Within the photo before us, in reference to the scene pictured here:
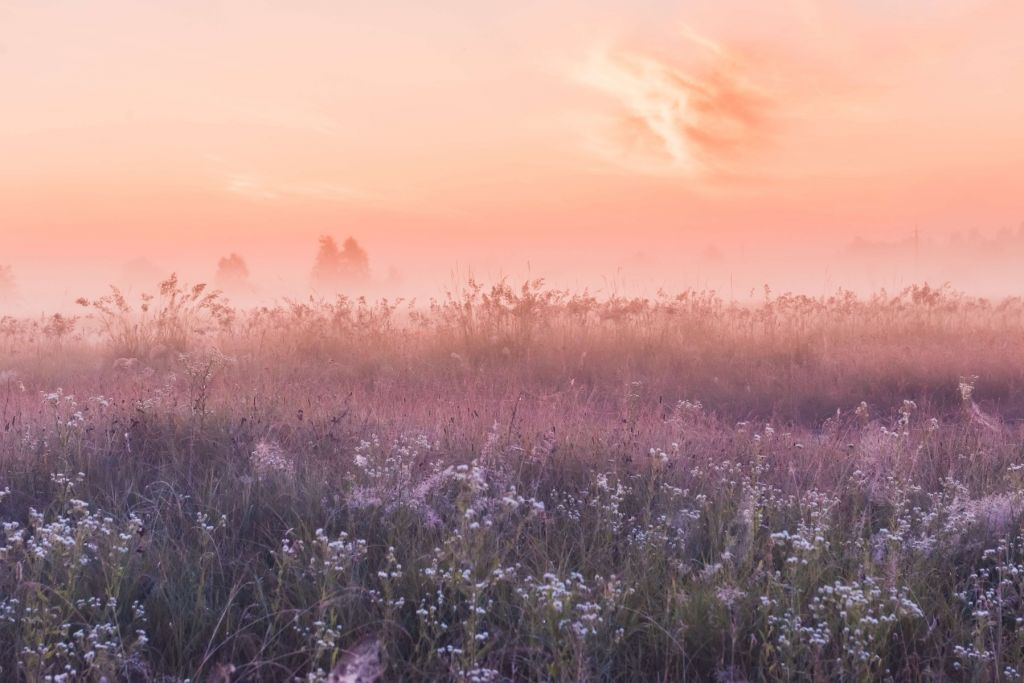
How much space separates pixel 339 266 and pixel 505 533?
6336 centimetres

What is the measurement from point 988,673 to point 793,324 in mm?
11416

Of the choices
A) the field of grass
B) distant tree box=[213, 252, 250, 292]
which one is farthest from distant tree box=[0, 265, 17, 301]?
the field of grass

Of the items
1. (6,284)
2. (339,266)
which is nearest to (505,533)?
(339,266)

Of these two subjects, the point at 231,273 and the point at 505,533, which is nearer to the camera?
the point at 505,533

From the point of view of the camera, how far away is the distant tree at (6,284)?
70438mm

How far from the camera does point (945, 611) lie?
143 inches

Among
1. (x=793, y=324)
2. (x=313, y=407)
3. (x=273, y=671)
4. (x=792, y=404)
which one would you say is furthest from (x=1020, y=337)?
(x=273, y=671)

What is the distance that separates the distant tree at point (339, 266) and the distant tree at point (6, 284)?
27.5 m

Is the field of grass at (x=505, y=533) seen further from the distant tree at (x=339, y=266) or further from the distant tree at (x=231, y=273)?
the distant tree at (x=231, y=273)

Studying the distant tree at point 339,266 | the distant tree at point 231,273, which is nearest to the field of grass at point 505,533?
the distant tree at point 339,266

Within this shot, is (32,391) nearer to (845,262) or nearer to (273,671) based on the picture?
(273,671)

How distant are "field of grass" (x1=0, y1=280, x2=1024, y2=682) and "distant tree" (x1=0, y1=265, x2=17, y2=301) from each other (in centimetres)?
7079

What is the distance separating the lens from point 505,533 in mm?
4219

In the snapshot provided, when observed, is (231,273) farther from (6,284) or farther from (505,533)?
(505,533)
